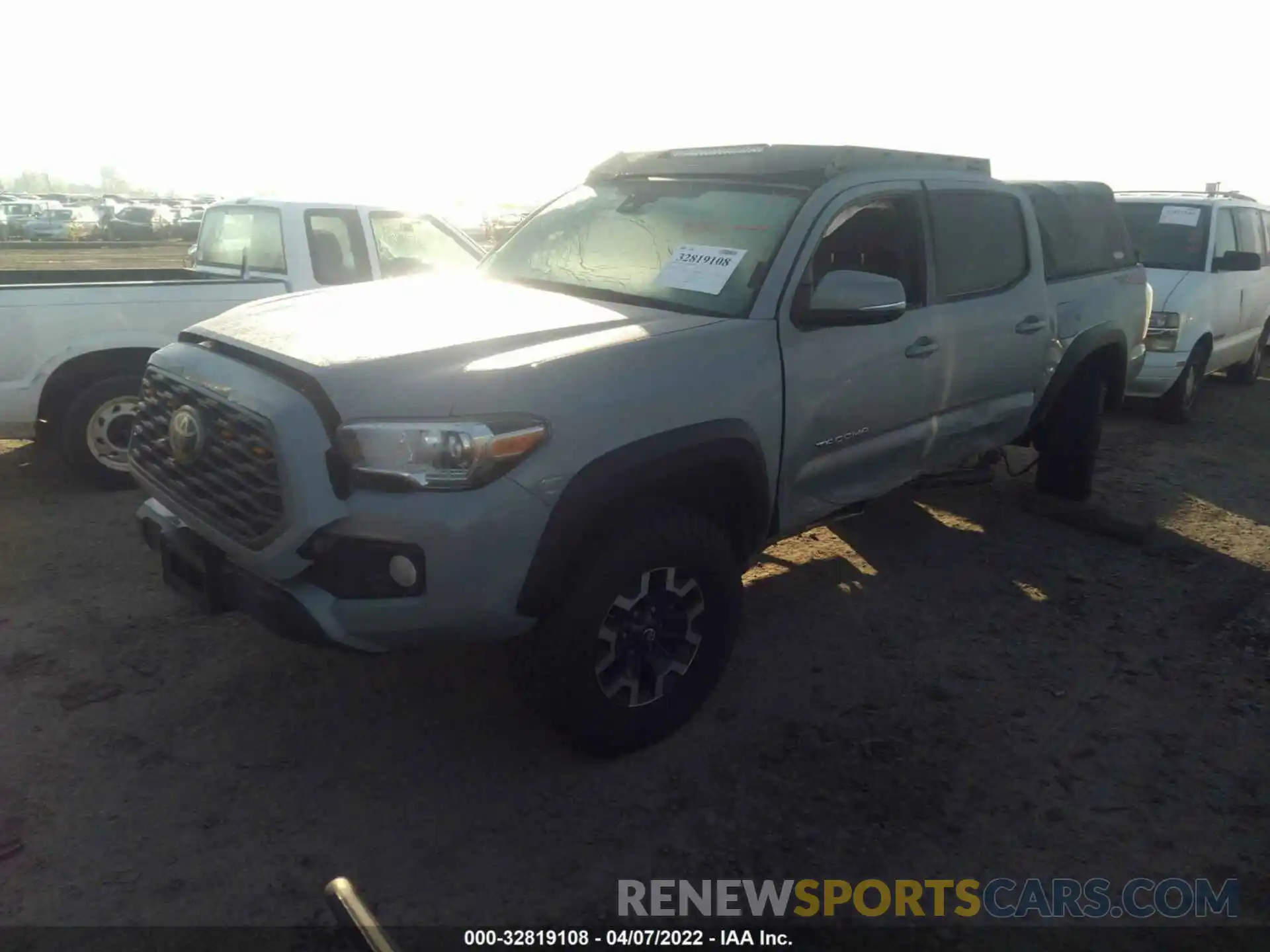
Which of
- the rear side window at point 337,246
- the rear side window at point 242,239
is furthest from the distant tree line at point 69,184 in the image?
the rear side window at point 337,246

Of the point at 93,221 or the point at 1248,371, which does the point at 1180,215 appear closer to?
the point at 1248,371

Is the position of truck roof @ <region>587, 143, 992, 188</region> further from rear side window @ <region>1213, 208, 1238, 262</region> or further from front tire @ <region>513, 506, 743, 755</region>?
rear side window @ <region>1213, 208, 1238, 262</region>

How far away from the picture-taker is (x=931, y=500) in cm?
610

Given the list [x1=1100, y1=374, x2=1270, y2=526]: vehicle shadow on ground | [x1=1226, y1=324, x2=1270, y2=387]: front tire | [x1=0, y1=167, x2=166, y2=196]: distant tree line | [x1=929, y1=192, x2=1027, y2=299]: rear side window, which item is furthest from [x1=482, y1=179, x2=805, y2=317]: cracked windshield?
[x1=0, y1=167, x2=166, y2=196]: distant tree line

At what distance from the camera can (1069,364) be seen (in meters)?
5.16

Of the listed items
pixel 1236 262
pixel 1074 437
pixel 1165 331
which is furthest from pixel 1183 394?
pixel 1074 437

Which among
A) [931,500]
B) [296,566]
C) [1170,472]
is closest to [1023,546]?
[931,500]

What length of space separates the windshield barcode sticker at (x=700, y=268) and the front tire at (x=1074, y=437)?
299 cm

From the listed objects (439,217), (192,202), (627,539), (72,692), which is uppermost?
(192,202)

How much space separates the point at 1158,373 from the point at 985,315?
4.22 metres

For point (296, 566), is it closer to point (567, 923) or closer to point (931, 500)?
point (567, 923)

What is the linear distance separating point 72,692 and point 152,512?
2.84 ft

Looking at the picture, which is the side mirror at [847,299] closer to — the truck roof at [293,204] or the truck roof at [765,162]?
the truck roof at [765,162]

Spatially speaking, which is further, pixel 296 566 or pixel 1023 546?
Result: pixel 1023 546
